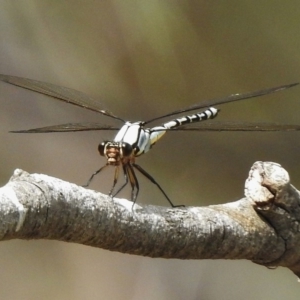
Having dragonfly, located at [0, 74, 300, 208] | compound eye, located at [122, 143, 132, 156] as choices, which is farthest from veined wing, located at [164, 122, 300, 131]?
compound eye, located at [122, 143, 132, 156]

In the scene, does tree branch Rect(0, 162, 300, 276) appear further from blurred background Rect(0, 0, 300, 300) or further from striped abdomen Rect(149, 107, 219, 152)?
blurred background Rect(0, 0, 300, 300)

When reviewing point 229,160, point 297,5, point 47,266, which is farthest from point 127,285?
point 297,5

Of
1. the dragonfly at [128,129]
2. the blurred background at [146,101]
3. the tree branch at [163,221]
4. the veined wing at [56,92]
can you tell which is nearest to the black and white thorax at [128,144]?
the dragonfly at [128,129]

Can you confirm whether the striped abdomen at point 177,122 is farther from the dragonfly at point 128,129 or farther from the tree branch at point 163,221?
the tree branch at point 163,221

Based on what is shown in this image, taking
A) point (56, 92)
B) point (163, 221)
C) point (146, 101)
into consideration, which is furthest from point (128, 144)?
point (146, 101)

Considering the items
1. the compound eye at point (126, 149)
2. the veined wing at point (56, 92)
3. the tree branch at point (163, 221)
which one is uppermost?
the veined wing at point (56, 92)

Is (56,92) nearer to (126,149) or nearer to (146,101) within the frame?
(126,149)

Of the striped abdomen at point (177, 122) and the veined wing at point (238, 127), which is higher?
the striped abdomen at point (177, 122)
